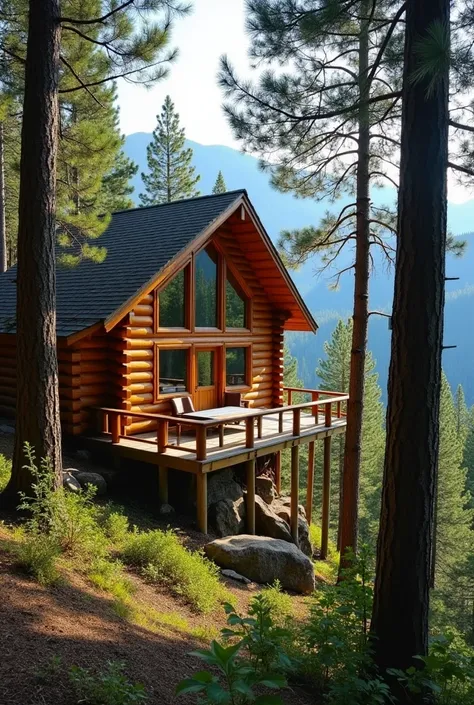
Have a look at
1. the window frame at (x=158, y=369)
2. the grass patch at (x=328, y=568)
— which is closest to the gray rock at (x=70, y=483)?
the window frame at (x=158, y=369)

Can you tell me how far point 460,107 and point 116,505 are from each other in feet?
24.9

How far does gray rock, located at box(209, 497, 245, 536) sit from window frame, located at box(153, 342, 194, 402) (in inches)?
108

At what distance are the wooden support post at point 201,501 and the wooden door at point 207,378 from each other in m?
3.49

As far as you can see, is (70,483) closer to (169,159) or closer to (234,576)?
(234,576)

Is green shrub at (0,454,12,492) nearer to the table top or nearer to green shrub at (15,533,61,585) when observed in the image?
green shrub at (15,533,61,585)

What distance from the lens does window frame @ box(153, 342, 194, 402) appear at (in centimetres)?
1133

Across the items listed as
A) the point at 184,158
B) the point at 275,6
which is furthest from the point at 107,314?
the point at 184,158

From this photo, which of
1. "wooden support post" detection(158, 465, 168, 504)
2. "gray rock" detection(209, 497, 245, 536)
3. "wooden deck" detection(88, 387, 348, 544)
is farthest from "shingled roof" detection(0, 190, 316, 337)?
"gray rock" detection(209, 497, 245, 536)

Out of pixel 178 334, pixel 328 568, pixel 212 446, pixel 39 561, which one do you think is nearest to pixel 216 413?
pixel 212 446

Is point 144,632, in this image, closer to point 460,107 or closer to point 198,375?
point 460,107

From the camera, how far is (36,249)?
6.55 metres

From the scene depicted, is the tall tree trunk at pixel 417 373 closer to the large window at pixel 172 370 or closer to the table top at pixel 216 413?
the table top at pixel 216 413

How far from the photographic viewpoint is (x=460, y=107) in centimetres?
546

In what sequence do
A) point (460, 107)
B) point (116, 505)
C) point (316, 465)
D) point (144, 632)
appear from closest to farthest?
1. point (144, 632)
2. point (460, 107)
3. point (116, 505)
4. point (316, 465)
